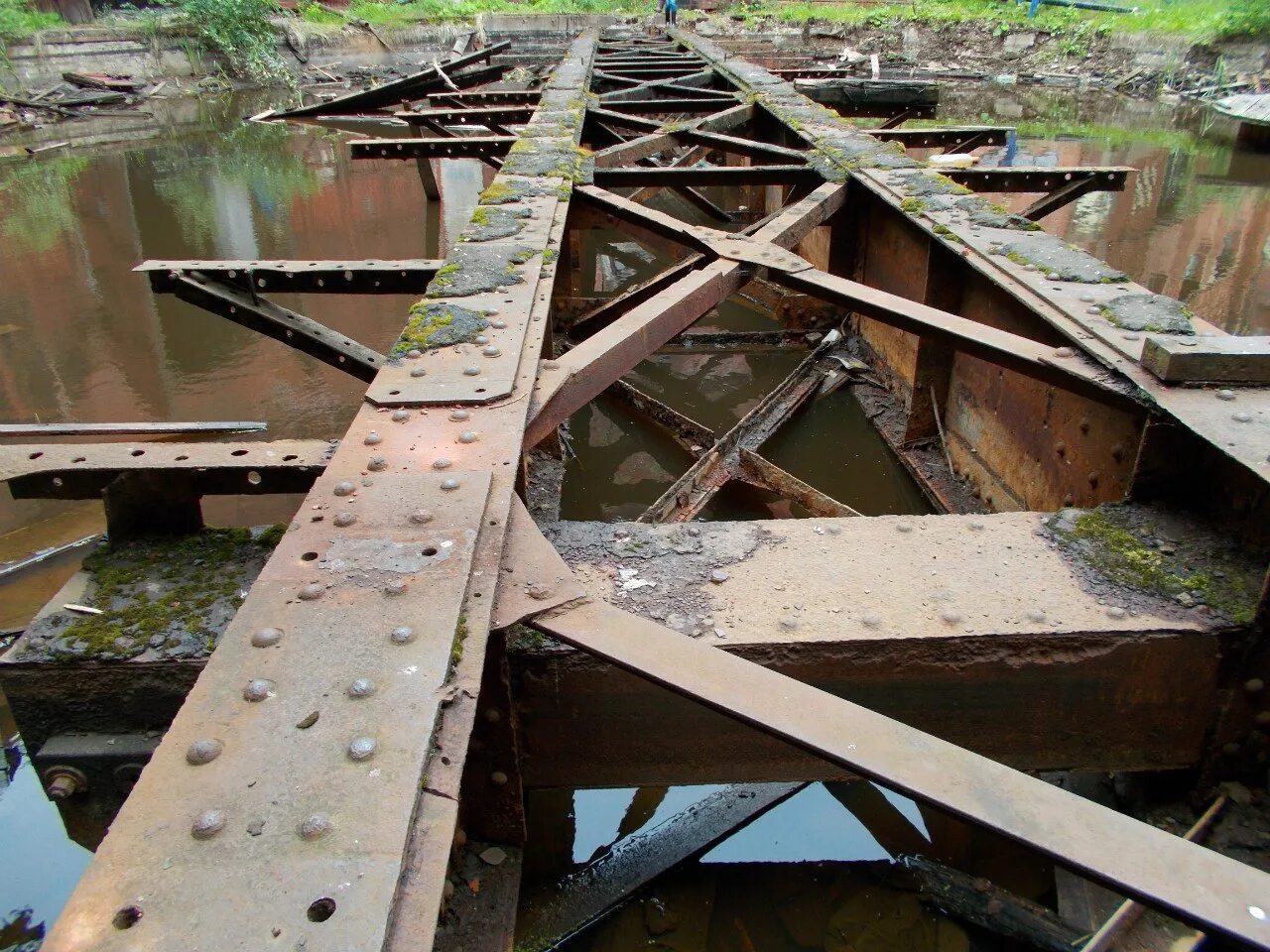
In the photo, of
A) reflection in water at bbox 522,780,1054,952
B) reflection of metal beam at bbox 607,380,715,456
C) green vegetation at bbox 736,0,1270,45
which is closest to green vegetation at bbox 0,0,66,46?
green vegetation at bbox 736,0,1270,45

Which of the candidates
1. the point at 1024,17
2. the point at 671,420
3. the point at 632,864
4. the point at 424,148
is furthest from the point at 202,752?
the point at 1024,17

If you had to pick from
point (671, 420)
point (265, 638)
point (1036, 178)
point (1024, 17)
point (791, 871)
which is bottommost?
point (791, 871)

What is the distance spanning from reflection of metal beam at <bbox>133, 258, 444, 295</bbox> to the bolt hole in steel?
8.36 ft

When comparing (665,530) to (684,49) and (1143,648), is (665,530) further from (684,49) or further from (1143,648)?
(684,49)

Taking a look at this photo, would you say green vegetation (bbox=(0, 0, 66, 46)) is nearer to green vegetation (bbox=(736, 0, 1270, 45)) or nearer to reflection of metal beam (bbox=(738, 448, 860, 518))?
green vegetation (bbox=(736, 0, 1270, 45))

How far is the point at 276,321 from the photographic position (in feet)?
10.9

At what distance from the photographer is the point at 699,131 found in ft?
17.7

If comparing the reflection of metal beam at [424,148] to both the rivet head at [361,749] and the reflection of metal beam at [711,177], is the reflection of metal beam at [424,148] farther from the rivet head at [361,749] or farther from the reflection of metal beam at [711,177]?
the rivet head at [361,749]

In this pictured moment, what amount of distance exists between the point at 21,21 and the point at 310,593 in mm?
27771

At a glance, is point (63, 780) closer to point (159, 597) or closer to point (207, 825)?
point (159, 597)

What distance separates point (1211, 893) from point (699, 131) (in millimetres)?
5124

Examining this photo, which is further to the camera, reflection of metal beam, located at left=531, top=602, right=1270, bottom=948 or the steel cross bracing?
reflection of metal beam, located at left=531, top=602, right=1270, bottom=948

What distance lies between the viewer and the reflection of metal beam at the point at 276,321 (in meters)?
3.27

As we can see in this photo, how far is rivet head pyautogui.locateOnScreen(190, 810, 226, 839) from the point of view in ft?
2.92
